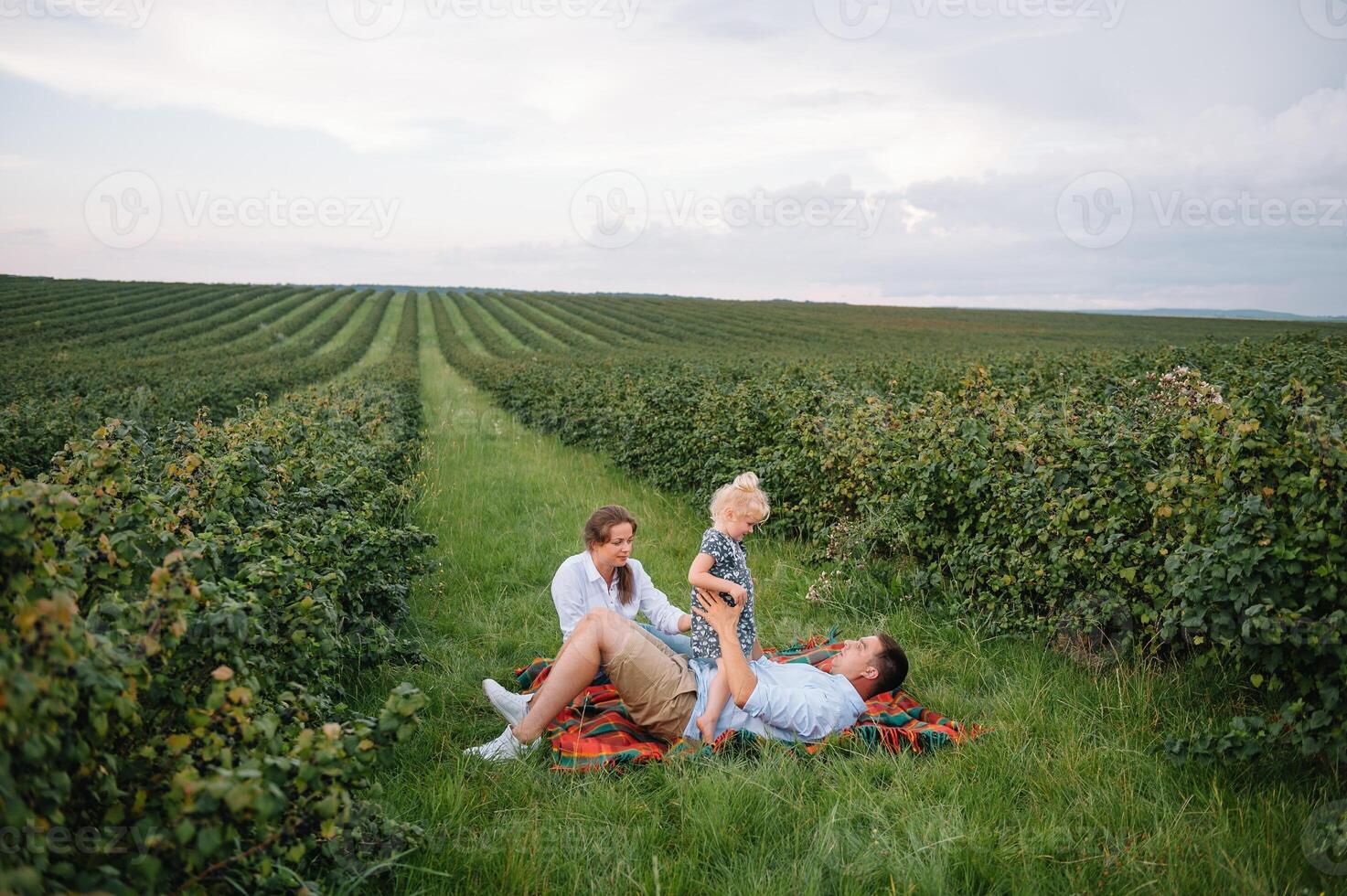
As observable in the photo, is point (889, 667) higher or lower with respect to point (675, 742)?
higher

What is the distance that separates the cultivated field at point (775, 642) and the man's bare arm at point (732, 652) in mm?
300

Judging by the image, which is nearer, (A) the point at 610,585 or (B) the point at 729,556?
(B) the point at 729,556

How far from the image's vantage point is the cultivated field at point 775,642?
1.83 meters

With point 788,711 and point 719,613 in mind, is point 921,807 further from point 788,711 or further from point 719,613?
point 719,613

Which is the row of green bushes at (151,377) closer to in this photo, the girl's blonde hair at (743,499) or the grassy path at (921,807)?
the grassy path at (921,807)

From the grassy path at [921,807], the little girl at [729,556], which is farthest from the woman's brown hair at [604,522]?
the grassy path at [921,807]

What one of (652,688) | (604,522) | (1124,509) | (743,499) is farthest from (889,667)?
(604,522)

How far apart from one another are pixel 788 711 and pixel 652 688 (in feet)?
2.12

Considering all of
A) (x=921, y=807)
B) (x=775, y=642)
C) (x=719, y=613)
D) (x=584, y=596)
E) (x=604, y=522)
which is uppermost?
(x=604, y=522)

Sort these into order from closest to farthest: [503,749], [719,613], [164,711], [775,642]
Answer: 1. [164,711]
2. [503,749]
3. [719,613]
4. [775,642]

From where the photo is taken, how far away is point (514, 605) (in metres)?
5.57

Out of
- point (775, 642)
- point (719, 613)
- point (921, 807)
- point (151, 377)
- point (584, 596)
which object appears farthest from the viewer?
point (151, 377)

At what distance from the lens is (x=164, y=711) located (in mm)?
2062

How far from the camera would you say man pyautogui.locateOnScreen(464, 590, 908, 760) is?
11.4 ft
